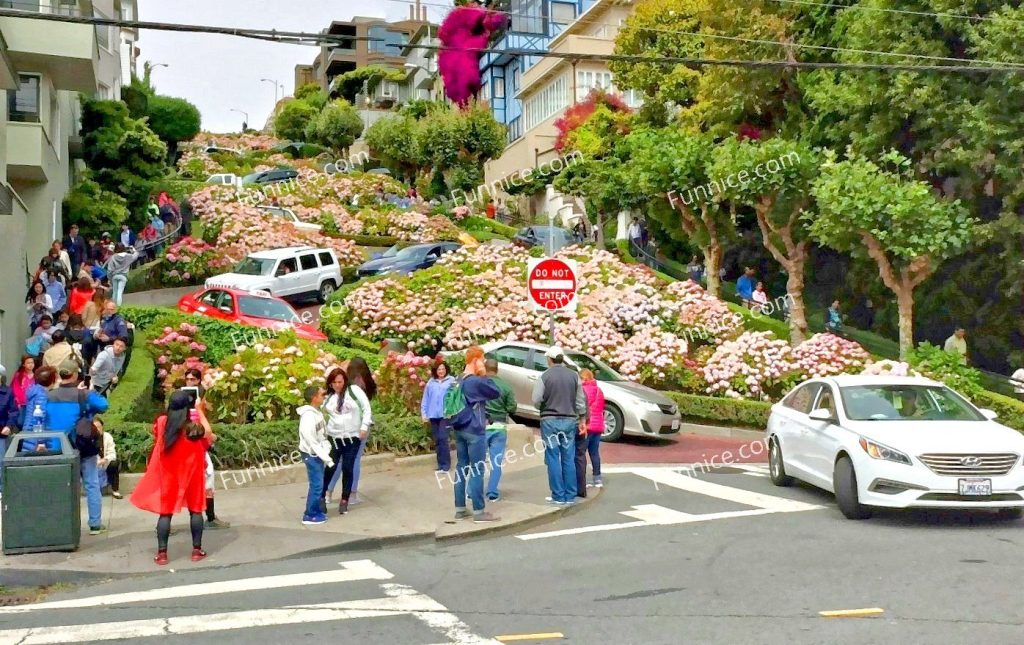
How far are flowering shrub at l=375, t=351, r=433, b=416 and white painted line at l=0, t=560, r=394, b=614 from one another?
19.5 feet

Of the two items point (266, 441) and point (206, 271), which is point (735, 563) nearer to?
point (266, 441)

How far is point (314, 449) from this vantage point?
34.8ft

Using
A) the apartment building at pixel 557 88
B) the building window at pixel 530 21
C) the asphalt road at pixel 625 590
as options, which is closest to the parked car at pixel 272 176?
the apartment building at pixel 557 88

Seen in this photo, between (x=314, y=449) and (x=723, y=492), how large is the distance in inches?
207

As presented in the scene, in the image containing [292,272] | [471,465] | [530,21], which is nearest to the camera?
[471,465]

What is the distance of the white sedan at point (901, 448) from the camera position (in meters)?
10.2

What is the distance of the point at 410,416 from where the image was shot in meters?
14.8

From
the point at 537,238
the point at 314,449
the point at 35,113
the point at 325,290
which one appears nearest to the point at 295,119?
the point at 537,238

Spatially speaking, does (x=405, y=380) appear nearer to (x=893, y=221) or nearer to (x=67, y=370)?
(x=67, y=370)

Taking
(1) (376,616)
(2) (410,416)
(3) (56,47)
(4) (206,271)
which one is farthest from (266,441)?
(4) (206,271)

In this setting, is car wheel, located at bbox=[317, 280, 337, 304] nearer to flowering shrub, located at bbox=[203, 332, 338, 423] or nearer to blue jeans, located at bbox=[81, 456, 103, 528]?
flowering shrub, located at bbox=[203, 332, 338, 423]

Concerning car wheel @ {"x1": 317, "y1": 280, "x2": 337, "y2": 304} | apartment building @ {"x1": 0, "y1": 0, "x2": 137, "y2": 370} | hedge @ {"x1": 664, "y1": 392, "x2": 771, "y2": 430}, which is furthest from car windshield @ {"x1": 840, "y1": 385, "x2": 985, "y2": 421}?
car wheel @ {"x1": 317, "y1": 280, "x2": 337, "y2": 304}

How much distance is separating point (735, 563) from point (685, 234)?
26.2 meters

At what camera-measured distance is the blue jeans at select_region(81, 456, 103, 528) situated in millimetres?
10453
